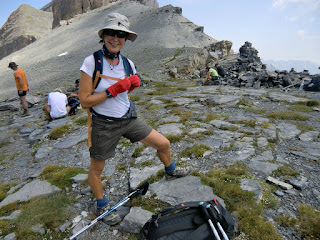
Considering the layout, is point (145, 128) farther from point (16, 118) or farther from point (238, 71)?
point (238, 71)

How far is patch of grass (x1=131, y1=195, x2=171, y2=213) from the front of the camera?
152 inches

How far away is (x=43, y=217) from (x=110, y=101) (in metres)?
2.49

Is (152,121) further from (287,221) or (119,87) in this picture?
(287,221)

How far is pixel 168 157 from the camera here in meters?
4.28

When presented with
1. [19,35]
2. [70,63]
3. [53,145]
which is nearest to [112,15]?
[53,145]

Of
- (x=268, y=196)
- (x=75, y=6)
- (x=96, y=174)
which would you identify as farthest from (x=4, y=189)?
(x=75, y=6)

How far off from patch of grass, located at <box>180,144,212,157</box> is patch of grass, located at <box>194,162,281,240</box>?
0.94 meters

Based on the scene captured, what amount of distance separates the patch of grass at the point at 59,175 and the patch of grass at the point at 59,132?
2895mm

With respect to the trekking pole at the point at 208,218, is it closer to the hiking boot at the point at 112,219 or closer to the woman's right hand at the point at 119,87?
the hiking boot at the point at 112,219

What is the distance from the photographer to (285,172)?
15.4ft

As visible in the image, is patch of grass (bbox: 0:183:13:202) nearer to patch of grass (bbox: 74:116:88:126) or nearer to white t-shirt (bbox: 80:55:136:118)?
white t-shirt (bbox: 80:55:136:118)

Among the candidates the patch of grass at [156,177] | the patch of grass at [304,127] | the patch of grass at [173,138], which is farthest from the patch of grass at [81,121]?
the patch of grass at [304,127]

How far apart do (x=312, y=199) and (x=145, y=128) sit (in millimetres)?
3480

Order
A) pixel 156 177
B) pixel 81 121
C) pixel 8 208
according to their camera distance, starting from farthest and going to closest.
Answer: pixel 81 121
pixel 156 177
pixel 8 208
